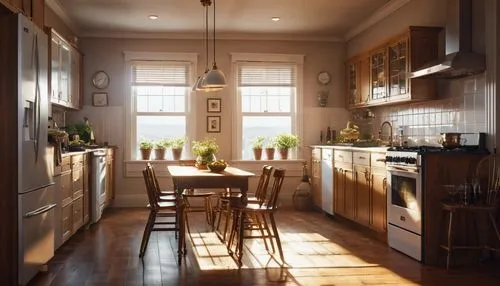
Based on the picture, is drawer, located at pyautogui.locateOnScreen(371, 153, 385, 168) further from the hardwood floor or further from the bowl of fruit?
the bowl of fruit

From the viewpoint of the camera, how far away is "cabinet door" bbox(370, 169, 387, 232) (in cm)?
550

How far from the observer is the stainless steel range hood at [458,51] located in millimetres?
4898

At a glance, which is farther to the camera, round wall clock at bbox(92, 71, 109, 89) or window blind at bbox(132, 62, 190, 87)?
window blind at bbox(132, 62, 190, 87)

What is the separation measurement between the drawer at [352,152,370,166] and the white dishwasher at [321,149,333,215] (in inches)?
35.6

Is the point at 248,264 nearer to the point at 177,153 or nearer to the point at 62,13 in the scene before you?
the point at 177,153

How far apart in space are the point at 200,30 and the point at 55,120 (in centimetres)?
257

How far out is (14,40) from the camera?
360 cm

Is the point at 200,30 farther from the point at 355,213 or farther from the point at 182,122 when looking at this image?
the point at 355,213

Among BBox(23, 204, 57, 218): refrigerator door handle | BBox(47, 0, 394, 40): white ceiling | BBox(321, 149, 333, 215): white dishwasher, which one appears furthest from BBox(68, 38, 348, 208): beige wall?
BBox(23, 204, 57, 218): refrigerator door handle

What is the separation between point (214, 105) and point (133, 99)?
4.25 feet

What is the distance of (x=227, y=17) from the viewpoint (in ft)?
24.3

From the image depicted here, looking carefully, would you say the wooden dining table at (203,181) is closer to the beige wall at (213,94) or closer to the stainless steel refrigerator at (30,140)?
the stainless steel refrigerator at (30,140)

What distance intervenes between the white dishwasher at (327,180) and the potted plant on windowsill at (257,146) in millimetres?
1263

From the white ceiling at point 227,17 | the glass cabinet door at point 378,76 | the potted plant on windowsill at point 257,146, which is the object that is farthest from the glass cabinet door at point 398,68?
the potted plant on windowsill at point 257,146
